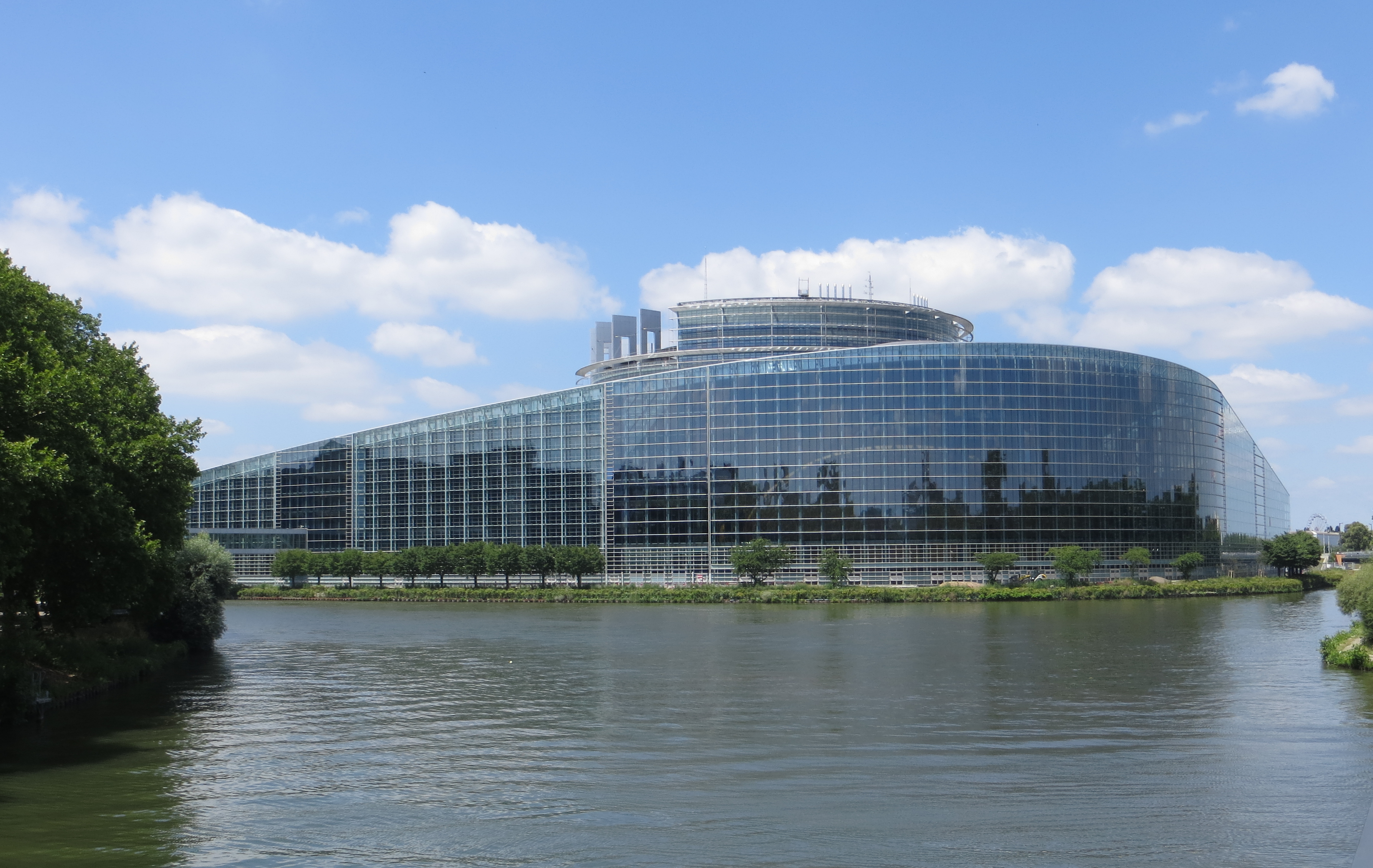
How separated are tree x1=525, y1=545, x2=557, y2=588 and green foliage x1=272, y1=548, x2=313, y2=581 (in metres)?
30.7

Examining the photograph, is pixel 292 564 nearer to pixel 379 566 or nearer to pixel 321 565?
pixel 321 565

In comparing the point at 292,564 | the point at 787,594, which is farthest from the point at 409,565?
the point at 787,594

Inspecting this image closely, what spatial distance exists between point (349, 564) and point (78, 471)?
112 metres

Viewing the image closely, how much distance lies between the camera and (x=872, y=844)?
2428 cm

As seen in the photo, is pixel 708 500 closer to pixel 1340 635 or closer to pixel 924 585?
pixel 924 585

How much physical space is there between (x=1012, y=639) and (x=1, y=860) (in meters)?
58.1

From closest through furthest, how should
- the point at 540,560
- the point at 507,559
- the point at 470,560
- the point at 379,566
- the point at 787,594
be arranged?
the point at 787,594
the point at 540,560
the point at 507,559
the point at 470,560
the point at 379,566

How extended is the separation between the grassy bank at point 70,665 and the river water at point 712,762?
1.12 m

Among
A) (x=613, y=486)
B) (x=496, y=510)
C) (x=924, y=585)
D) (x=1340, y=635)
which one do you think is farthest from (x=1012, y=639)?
(x=496, y=510)

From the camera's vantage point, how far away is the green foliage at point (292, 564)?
490 feet

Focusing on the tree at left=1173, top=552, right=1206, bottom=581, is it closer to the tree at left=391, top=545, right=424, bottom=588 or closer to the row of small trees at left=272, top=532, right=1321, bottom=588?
the row of small trees at left=272, top=532, right=1321, bottom=588

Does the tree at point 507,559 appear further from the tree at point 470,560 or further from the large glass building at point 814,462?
the large glass building at point 814,462

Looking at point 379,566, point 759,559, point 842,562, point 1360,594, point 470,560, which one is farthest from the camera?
point 379,566

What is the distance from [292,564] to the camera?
14912 centimetres
